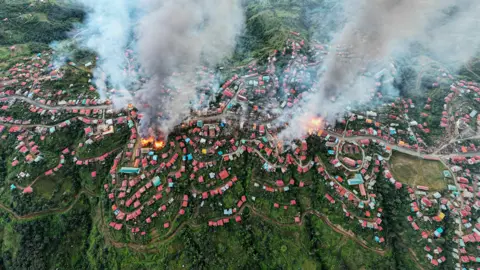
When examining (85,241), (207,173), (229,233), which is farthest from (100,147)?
(229,233)

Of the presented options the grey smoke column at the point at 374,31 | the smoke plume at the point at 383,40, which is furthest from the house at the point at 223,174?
the grey smoke column at the point at 374,31

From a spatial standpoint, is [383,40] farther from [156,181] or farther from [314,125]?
[156,181]

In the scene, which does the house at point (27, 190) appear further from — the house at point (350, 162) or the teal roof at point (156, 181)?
the house at point (350, 162)

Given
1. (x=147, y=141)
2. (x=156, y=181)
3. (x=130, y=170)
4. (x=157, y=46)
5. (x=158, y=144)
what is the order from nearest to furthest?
1. (x=156, y=181)
2. (x=130, y=170)
3. (x=158, y=144)
4. (x=147, y=141)
5. (x=157, y=46)

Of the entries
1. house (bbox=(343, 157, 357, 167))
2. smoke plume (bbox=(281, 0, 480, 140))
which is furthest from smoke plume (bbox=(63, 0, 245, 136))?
house (bbox=(343, 157, 357, 167))

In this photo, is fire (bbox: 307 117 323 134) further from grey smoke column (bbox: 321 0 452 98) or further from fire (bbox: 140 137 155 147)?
fire (bbox: 140 137 155 147)

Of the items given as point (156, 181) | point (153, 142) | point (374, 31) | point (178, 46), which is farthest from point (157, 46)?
point (374, 31)
